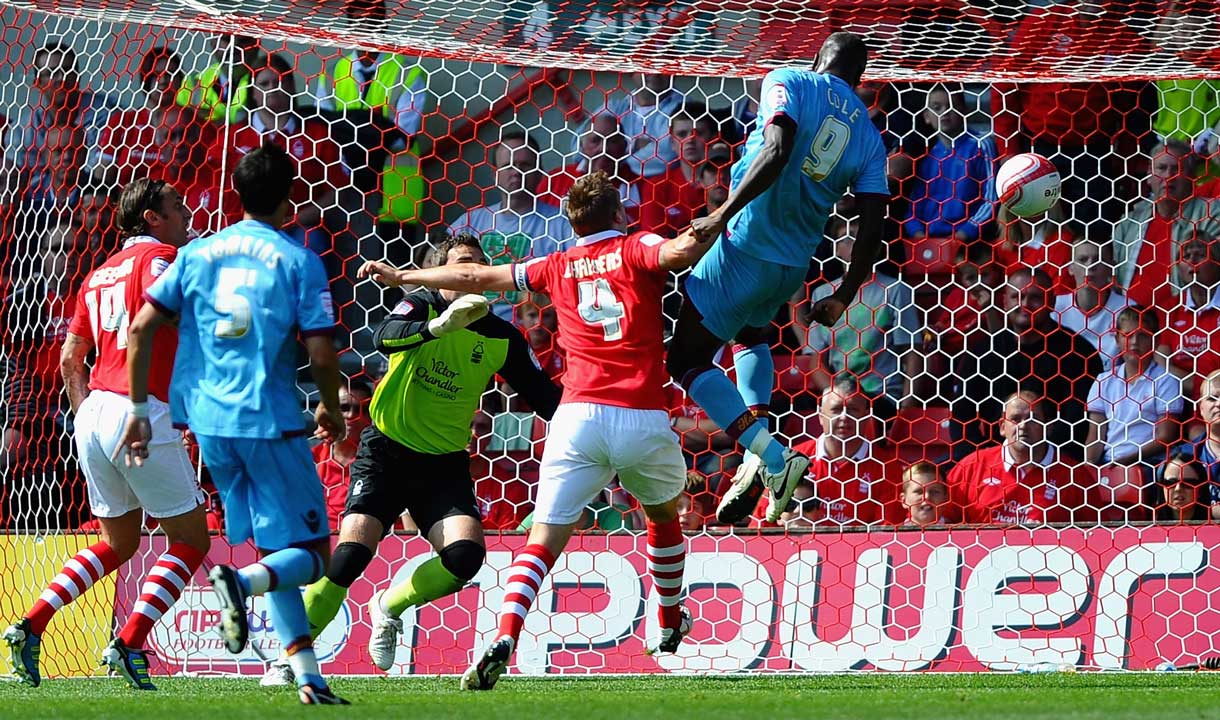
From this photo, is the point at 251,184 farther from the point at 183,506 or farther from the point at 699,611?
the point at 699,611

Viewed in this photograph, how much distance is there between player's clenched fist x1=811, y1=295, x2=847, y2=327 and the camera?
6.22 meters

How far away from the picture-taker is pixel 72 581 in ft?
22.2

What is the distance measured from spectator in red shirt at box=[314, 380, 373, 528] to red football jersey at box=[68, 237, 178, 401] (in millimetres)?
1852

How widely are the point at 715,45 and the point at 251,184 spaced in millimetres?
3854

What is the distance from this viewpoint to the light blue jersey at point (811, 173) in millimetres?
6234

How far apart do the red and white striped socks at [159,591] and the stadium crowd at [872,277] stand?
2.07 meters

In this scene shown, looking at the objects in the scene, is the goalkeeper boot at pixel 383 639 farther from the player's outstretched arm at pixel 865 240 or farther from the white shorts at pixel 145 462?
the player's outstretched arm at pixel 865 240

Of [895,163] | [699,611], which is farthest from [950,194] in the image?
[699,611]

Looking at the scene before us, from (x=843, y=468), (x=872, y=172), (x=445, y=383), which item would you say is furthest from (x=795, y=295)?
(x=445, y=383)

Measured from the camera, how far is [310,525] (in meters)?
5.07

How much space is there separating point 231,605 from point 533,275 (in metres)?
1.90

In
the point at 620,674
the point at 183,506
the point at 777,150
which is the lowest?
the point at 620,674

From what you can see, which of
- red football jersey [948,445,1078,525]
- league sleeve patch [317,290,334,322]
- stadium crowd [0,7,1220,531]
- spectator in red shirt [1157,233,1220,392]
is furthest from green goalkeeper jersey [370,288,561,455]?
spectator in red shirt [1157,233,1220,392]

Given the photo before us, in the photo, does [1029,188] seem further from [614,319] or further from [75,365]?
[75,365]
